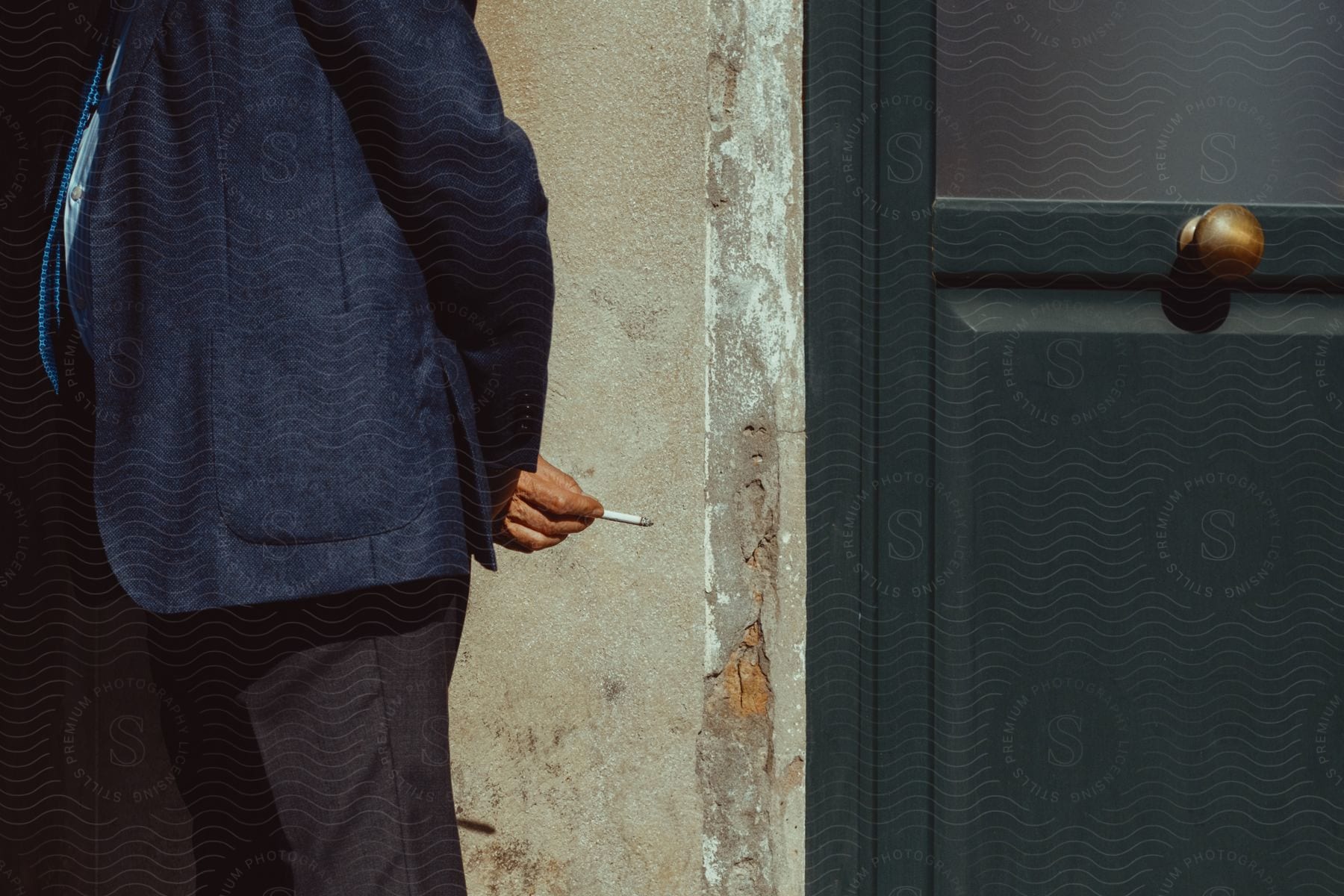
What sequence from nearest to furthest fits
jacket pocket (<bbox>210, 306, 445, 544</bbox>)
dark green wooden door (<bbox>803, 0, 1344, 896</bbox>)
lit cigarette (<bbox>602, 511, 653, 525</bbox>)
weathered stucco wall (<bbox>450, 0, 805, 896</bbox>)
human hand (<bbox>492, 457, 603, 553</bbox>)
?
jacket pocket (<bbox>210, 306, 445, 544</bbox>)
human hand (<bbox>492, 457, 603, 553</bbox>)
lit cigarette (<bbox>602, 511, 653, 525</bbox>)
weathered stucco wall (<bbox>450, 0, 805, 896</bbox>)
dark green wooden door (<bbox>803, 0, 1344, 896</bbox>)

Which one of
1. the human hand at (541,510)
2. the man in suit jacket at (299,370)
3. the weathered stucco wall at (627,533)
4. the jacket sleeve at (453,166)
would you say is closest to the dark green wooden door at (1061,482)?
the weathered stucco wall at (627,533)

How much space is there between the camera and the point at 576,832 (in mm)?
1780

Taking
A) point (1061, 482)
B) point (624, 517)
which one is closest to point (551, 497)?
point (624, 517)

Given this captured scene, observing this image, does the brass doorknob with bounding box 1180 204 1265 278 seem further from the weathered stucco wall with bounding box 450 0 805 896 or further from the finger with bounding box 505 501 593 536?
the finger with bounding box 505 501 593 536

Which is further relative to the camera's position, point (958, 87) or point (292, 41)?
point (958, 87)

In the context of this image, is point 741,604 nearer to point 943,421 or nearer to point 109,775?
point 943,421

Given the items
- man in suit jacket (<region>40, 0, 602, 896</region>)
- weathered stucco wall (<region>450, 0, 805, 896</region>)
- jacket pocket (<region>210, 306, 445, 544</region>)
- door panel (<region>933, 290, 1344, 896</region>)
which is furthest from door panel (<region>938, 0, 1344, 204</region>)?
jacket pocket (<region>210, 306, 445, 544</region>)

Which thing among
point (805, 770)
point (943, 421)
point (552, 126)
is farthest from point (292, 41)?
point (805, 770)

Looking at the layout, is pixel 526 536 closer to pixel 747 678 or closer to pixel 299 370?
pixel 299 370

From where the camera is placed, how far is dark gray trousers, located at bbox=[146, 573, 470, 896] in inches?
45.3

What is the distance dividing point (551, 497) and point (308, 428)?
0.37 m

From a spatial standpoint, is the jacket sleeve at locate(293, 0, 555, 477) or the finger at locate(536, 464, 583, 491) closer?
the jacket sleeve at locate(293, 0, 555, 477)

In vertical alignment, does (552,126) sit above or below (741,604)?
above

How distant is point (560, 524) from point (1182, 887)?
4.14 feet
